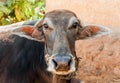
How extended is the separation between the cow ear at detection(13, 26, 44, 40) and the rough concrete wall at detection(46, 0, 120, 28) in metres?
1.92

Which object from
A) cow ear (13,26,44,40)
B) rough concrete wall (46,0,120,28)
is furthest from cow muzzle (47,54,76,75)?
rough concrete wall (46,0,120,28)

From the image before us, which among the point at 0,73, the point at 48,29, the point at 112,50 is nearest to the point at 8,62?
the point at 0,73

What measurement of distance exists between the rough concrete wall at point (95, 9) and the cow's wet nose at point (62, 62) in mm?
2463

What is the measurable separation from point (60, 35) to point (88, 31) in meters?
0.46

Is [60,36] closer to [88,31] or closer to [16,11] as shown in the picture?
[88,31]

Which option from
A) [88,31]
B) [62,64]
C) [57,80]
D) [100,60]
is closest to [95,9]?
[100,60]

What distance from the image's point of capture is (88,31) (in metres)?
4.46

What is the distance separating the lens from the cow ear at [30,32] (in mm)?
4402

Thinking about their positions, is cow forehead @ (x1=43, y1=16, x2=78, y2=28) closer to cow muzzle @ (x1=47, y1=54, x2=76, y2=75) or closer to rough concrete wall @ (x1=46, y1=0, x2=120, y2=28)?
cow muzzle @ (x1=47, y1=54, x2=76, y2=75)

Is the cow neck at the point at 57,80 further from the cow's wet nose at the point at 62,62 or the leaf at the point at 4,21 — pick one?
the leaf at the point at 4,21

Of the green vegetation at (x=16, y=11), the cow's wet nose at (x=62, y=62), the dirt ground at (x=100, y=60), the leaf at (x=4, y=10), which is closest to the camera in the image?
the cow's wet nose at (x=62, y=62)

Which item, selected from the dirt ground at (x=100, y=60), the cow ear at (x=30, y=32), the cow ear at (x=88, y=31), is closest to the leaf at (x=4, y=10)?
the dirt ground at (x=100, y=60)

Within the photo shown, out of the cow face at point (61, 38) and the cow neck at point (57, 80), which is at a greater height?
the cow face at point (61, 38)

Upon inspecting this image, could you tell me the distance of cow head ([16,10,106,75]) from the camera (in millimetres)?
3879
